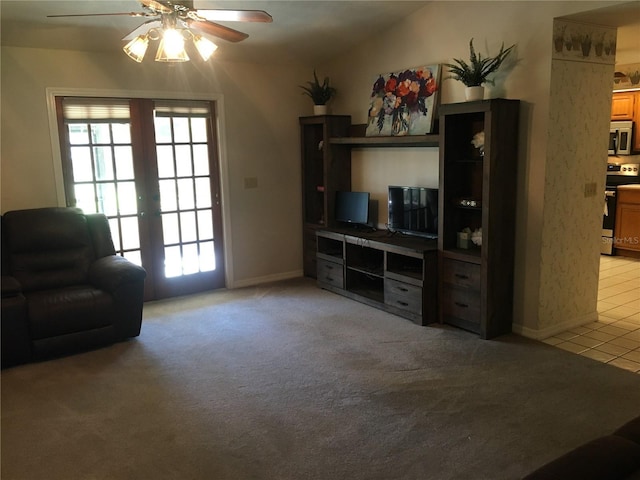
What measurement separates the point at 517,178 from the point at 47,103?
396cm

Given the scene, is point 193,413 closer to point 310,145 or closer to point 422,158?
point 422,158

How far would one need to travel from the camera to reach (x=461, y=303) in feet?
13.8

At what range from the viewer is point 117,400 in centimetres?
321

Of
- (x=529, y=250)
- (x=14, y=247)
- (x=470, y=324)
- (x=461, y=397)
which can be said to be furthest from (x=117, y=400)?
(x=529, y=250)

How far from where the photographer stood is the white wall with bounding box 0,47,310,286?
4457 millimetres

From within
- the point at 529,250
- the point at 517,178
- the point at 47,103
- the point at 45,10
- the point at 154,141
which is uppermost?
the point at 45,10

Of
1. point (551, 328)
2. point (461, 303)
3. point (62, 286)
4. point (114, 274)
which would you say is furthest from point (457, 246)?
point (62, 286)

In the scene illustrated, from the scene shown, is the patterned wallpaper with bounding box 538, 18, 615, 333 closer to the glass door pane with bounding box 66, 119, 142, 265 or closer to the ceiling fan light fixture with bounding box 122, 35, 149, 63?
the ceiling fan light fixture with bounding box 122, 35, 149, 63

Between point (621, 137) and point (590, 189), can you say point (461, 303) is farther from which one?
point (621, 137)

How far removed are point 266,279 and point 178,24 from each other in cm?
347

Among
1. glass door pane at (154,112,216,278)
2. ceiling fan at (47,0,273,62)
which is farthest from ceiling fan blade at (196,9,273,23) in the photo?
glass door pane at (154,112,216,278)

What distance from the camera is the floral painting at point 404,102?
460cm

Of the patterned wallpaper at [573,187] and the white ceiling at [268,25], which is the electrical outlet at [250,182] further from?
the patterned wallpaper at [573,187]

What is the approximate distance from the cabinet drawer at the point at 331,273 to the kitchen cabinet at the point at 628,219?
12.7ft
